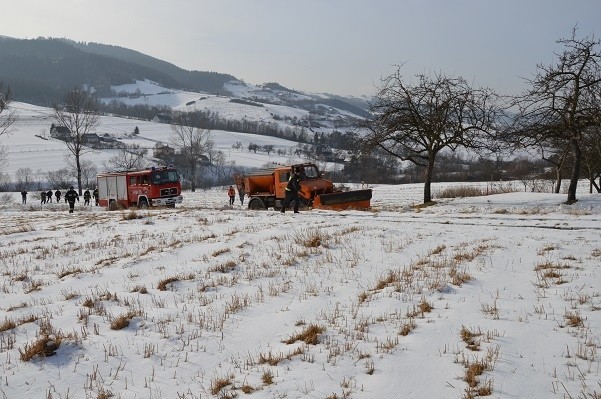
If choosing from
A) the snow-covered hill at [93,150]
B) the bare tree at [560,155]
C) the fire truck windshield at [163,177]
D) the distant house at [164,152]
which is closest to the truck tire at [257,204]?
the fire truck windshield at [163,177]

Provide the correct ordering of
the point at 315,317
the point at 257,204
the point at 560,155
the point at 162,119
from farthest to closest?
the point at 162,119 < the point at 560,155 < the point at 257,204 < the point at 315,317

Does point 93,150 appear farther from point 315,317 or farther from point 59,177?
point 315,317

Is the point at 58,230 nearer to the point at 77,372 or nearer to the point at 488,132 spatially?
the point at 77,372

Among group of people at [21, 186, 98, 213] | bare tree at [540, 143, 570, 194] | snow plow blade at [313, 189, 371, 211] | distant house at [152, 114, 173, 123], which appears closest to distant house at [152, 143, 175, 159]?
group of people at [21, 186, 98, 213]

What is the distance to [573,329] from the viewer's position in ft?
16.8

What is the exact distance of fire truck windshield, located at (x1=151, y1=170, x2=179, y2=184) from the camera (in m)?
30.7

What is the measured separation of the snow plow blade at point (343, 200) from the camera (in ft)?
67.9

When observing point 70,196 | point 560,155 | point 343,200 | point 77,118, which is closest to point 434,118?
point 343,200

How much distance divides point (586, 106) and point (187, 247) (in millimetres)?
→ 17847

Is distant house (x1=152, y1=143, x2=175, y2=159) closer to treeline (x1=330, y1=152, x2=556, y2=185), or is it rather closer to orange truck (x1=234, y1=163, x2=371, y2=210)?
treeline (x1=330, y1=152, x2=556, y2=185)

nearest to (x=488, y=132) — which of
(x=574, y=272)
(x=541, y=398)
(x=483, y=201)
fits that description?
(x=483, y=201)

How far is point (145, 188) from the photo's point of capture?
31.1m

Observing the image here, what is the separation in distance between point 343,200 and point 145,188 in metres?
16.3

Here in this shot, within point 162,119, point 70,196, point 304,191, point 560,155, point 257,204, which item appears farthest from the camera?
point 162,119
